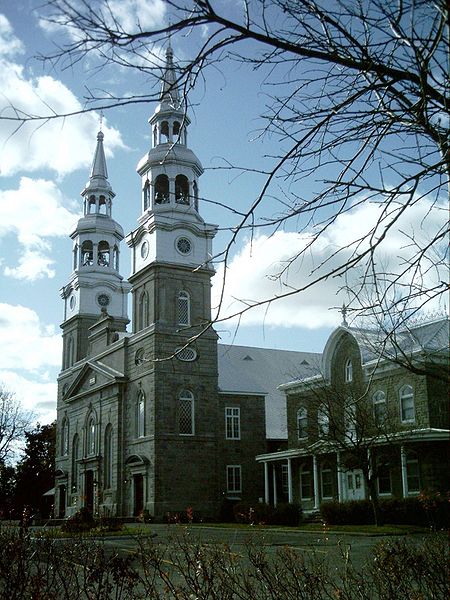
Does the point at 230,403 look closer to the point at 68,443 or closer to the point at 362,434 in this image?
the point at 68,443

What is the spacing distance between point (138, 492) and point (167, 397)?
245 inches

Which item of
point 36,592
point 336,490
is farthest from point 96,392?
point 36,592

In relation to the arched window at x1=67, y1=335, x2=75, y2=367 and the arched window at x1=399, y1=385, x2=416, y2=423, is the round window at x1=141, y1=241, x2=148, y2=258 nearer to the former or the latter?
the arched window at x1=67, y1=335, x2=75, y2=367

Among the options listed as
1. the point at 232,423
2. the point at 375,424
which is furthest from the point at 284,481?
the point at 375,424

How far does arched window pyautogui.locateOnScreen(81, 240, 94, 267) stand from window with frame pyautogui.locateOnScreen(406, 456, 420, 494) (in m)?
36.6

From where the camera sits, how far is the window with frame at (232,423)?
52.2 m

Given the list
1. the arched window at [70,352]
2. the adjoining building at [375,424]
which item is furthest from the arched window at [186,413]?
the arched window at [70,352]

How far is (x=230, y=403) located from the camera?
52875mm

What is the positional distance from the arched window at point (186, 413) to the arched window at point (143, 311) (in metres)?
5.36

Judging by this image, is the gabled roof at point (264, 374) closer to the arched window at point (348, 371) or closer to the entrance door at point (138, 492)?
the entrance door at point (138, 492)

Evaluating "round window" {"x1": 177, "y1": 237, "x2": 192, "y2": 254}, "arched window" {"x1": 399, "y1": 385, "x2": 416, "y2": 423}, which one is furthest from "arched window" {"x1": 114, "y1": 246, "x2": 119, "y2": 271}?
"arched window" {"x1": 399, "y1": 385, "x2": 416, "y2": 423}

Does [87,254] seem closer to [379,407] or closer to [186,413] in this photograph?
[186,413]

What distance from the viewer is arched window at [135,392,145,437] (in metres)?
49.2

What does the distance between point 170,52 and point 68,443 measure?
5828 cm
